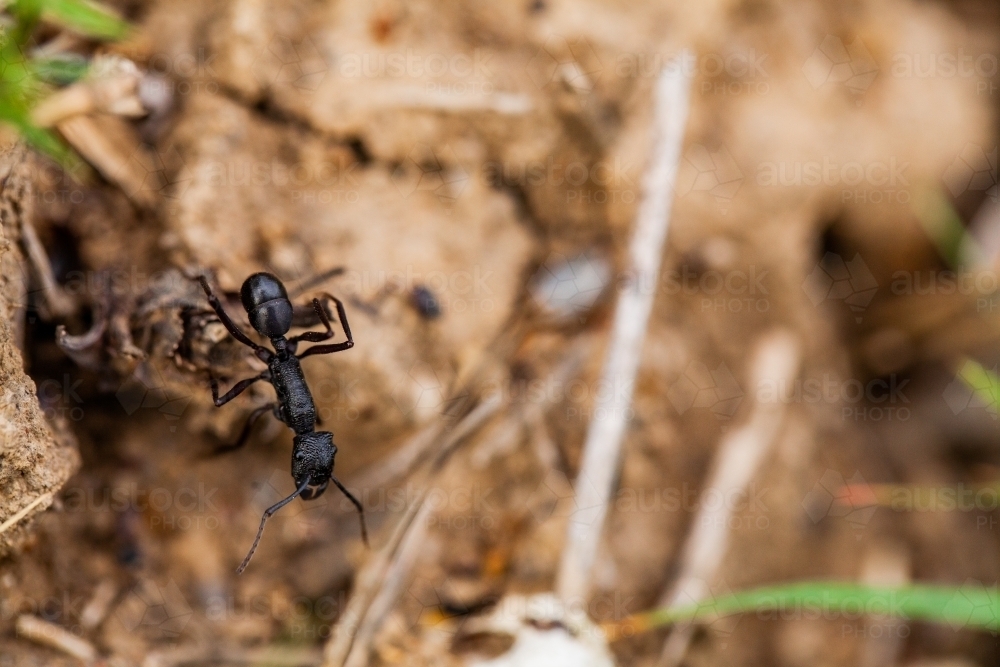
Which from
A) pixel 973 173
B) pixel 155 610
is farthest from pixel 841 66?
pixel 155 610

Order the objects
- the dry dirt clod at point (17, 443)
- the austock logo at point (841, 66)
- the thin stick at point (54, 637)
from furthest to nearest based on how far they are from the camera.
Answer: the austock logo at point (841, 66), the thin stick at point (54, 637), the dry dirt clod at point (17, 443)

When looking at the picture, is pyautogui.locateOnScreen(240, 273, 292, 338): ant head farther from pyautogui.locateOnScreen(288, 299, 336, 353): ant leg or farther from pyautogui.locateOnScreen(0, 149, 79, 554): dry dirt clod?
pyautogui.locateOnScreen(0, 149, 79, 554): dry dirt clod

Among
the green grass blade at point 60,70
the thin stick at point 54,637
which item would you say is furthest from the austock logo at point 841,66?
the thin stick at point 54,637

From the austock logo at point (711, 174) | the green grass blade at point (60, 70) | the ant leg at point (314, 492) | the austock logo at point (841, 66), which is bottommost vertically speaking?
the ant leg at point (314, 492)

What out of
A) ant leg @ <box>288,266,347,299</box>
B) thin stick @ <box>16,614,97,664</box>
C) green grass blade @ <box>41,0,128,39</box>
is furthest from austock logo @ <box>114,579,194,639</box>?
green grass blade @ <box>41,0,128,39</box>

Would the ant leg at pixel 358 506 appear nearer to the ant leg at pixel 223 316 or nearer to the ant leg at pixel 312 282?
the ant leg at pixel 223 316

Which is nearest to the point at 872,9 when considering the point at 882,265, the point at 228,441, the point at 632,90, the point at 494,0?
the point at 882,265

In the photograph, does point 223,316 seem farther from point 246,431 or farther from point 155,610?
point 155,610
